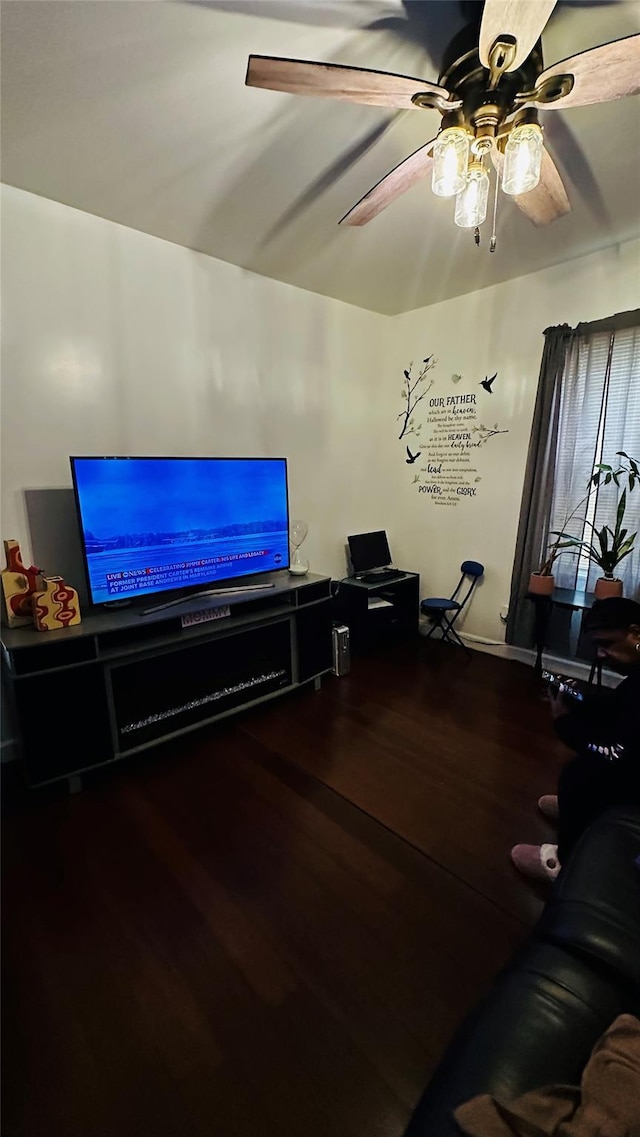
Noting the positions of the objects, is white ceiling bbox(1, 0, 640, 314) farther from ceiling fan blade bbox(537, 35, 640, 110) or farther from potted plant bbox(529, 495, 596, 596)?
potted plant bbox(529, 495, 596, 596)

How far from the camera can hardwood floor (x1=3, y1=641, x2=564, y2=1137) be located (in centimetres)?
104

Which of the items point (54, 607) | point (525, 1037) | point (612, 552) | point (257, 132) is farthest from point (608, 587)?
point (54, 607)

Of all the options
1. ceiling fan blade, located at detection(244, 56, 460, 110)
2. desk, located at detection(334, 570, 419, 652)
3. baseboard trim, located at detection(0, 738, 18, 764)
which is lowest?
baseboard trim, located at detection(0, 738, 18, 764)

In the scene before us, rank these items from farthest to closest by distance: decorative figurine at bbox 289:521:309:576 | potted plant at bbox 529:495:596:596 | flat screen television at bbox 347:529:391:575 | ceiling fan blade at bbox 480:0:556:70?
flat screen television at bbox 347:529:391:575 → decorative figurine at bbox 289:521:309:576 → potted plant at bbox 529:495:596:596 → ceiling fan blade at bbox 480:0:556:70

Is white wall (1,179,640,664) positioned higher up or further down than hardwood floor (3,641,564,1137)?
higher up

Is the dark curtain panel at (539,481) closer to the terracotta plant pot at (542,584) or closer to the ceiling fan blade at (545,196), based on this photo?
the terracotta plant pot at (542,584)

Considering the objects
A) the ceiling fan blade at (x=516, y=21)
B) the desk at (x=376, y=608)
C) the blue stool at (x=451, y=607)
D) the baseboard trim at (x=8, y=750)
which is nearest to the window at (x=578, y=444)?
the blue stool at (x=451, y=607)

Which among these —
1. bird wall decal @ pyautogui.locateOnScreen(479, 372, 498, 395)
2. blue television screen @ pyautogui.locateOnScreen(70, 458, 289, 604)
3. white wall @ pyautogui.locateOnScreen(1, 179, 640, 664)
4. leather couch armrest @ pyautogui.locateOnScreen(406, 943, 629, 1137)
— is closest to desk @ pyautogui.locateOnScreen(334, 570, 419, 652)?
white wall @ pyautogui.locateOnScreen(1, 179, 640, 664)

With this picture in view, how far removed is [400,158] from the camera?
6.01 feet

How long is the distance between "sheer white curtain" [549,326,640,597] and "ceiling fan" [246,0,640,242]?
4.83 feet

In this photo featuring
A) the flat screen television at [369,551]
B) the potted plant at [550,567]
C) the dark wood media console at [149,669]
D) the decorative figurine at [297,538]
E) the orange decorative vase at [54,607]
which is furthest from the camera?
the flat screen television at [369,551]

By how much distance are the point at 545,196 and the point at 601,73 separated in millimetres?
478

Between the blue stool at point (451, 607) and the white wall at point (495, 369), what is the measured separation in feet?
0.26

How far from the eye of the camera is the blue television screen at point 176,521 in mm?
2119
